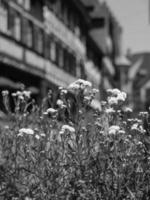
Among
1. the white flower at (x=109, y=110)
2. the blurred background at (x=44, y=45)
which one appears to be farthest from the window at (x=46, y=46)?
the white flower at (x=109, y=110)

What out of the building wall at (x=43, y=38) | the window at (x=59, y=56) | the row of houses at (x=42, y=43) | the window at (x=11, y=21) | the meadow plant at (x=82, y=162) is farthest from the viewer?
the window at (x=59, y=56)

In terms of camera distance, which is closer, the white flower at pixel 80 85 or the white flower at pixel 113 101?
the white flower at pixel 113 101

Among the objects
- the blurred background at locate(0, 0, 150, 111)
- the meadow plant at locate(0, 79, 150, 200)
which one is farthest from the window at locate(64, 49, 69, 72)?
the meadow plant at locate(0, 79, 150, 200)

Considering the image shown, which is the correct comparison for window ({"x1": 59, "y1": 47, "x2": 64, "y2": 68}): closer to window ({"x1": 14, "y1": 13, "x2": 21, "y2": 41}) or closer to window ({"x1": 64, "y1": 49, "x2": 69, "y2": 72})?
window ({"x1": 64, "y1": 49, "x2": 69, "y2": 72})

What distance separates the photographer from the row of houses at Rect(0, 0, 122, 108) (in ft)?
70.0

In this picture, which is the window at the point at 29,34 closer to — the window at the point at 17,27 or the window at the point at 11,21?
the window at the point at 17,27

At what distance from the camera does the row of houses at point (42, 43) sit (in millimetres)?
21344

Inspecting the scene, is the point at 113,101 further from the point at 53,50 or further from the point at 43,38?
the point at 53,50

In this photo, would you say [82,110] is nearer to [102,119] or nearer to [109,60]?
[102,119]

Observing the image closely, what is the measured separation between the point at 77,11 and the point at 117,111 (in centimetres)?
3053

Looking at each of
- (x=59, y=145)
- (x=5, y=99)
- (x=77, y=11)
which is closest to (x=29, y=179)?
(x=59, y=145)

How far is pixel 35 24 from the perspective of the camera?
82.1 ft

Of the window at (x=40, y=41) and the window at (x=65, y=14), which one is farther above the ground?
the window at (x=65, y=14)

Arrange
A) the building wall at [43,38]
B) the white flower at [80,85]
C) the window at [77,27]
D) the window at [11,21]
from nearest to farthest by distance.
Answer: the white flower at [80,85], the building wall at [43,38], the window at [11,21], the window at [77,27]
